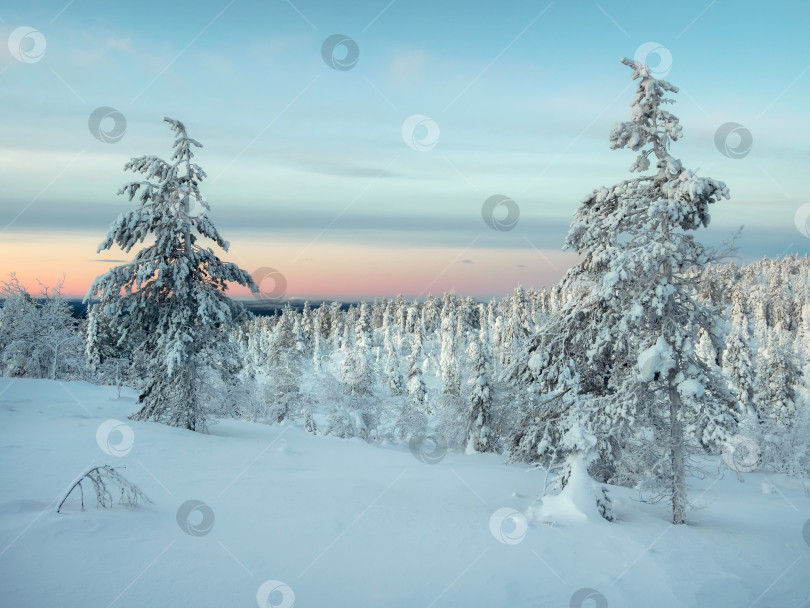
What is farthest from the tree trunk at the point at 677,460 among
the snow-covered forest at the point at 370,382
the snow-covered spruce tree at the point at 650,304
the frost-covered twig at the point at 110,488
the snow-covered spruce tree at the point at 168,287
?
the snow-covered spruce tree at the point at 168,287

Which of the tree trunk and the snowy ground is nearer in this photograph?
the snowy ground

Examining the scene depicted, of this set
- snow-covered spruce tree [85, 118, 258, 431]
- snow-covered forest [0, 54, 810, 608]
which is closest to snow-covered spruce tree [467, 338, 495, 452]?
snow-covered forest [0, 54, 810, 608]

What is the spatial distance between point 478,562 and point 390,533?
150cm

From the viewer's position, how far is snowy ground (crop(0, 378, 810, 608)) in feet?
18.6

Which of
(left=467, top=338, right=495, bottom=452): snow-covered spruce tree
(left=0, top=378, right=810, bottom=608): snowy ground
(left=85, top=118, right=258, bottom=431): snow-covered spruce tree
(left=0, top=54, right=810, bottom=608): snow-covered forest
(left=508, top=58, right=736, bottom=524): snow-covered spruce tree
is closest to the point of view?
(left=0, top=378, right=810, bottom=608): snowy ground

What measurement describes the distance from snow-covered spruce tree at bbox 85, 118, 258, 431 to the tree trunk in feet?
44.7

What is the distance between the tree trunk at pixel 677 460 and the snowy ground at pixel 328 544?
404mm

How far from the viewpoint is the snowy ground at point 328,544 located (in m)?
5.68

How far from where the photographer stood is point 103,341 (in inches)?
1638

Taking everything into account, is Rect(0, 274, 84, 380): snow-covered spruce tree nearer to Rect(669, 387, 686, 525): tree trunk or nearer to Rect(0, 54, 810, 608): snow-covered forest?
Rect(0, 54, 810, 608): snow-covered forest

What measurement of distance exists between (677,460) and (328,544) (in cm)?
840

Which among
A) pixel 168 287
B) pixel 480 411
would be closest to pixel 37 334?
pixel 168 287

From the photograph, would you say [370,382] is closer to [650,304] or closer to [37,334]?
[37,334]

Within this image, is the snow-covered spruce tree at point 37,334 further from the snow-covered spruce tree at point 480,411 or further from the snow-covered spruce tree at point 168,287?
the snow-covered spruce tree at point 480,411
